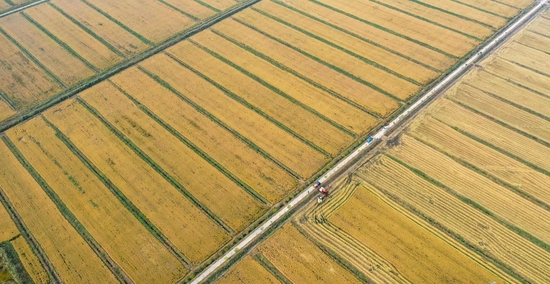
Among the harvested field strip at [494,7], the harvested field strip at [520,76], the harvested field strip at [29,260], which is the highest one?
the harvested field strip at [494,7]

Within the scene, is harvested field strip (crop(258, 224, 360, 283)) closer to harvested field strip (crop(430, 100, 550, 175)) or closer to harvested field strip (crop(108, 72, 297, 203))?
harvested field strip (crop(108, 72, 297, 203))

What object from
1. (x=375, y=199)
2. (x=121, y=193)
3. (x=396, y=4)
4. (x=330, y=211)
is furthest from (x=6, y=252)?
(x=396, y=4)

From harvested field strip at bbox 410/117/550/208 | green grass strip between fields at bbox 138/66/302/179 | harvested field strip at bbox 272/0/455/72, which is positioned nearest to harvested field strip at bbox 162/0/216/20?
harvested field strip at bbox 272/0/455/72

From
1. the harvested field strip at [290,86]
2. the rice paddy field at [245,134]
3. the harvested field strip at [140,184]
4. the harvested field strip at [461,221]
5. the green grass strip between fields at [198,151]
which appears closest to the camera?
the harvested field strip at [461,221]

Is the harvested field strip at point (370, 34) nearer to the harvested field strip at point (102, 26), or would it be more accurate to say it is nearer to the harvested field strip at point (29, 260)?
the harvested field strip at point (102, 26)

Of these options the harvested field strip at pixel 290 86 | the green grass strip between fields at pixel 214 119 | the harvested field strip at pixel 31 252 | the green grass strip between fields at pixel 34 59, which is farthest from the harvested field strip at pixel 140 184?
the harvested field strip at pixel 290 86

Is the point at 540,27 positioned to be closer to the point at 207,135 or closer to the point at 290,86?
the point at 290,86
